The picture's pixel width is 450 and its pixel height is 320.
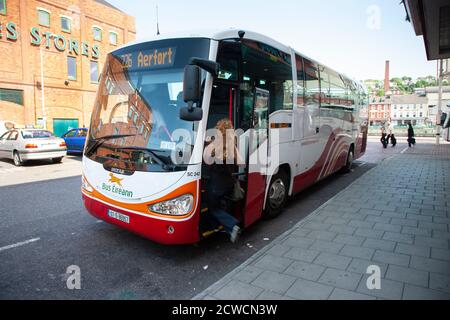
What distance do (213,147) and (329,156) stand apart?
537 centimetres

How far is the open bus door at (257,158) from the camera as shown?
185 inches

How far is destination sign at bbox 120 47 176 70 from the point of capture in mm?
4152

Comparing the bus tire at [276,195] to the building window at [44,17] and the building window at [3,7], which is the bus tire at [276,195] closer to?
the building window at [3,7]

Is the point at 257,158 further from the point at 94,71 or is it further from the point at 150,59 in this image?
the point at 94,71

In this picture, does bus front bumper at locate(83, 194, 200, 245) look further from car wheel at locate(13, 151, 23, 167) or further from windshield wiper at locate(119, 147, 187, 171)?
car wheel at locate(13, 151, 23, 167)

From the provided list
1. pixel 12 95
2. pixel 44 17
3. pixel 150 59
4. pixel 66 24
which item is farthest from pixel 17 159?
pixel 66 24

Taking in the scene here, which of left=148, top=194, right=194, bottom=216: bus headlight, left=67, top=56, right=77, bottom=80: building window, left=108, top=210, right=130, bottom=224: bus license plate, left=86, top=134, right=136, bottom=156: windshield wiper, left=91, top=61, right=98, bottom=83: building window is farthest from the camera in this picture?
left=91, top=61, right=98, bottom=83: building window

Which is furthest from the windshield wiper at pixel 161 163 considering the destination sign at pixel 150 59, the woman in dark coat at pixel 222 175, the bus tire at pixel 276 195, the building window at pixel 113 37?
the building window at pixel 113 37

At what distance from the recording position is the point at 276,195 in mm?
5980

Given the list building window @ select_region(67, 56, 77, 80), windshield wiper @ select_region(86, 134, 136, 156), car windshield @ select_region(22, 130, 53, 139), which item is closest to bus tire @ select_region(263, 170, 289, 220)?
windshield wiper @ select_region(86, 134, 136, 156)

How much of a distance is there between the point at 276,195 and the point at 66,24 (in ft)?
89.6

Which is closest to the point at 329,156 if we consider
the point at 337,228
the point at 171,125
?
the point at 337,228

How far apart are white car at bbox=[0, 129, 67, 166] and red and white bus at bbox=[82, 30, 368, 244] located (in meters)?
10.2
